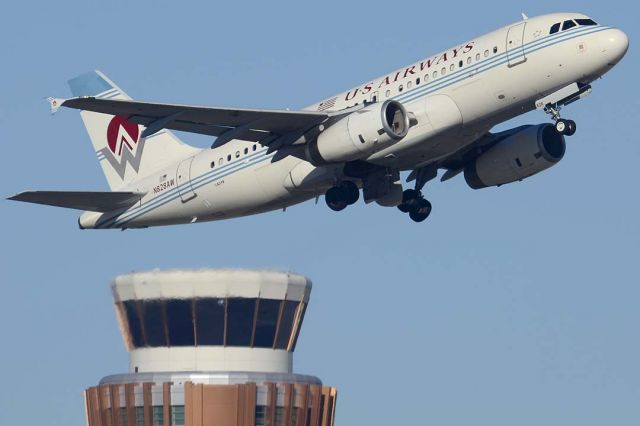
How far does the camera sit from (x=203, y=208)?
2913 inches

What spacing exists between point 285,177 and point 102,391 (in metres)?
14.7

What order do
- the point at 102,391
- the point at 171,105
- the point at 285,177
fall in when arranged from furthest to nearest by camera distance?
the point at 102,391 → the point at 285,177 → the point at 171,105

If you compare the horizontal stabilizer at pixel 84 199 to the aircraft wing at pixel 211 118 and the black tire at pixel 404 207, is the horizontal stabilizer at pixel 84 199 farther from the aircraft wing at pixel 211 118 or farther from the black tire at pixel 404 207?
the black tire at pixel 404 207

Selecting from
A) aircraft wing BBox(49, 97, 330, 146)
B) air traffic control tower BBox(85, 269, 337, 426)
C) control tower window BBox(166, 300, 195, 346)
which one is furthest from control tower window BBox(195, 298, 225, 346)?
aircraft wing BBox(49, 97, 330, 146)

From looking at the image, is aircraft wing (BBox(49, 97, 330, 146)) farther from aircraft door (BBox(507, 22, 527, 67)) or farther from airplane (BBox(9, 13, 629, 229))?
aircraft door (BBox(507, 22, 527, 67))

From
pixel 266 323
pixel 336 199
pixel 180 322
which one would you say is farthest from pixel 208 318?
pixel 336 199

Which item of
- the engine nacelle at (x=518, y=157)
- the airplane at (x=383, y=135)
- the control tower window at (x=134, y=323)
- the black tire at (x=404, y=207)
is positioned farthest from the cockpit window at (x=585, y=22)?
the control tower window at (x=134, y=323)

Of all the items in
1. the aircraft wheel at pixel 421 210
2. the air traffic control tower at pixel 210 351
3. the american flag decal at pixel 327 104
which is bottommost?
the air traffic control tower at pixel 210 351

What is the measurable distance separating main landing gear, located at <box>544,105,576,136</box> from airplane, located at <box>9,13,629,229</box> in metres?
0.05

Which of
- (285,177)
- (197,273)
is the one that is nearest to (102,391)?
(197,273)

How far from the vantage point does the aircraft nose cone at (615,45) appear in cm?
6538

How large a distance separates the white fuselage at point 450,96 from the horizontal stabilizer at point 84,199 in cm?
502

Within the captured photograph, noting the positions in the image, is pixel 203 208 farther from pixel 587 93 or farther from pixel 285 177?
pixel 587 93

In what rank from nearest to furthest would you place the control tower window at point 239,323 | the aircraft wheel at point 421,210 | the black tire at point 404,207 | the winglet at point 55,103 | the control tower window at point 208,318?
1. the winglet at point 55,103
2. the aircraft wheel at point 421,210
3. the black tire at point 404,207
4. the control tower window at point 208,318
5. the control tower window at point 239,323
